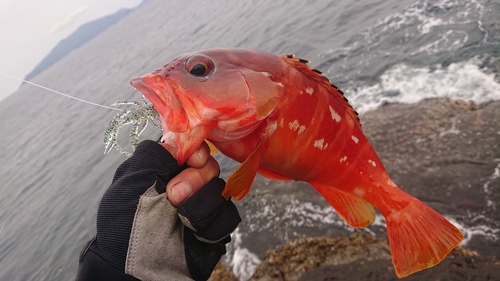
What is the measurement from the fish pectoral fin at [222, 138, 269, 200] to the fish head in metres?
0.16

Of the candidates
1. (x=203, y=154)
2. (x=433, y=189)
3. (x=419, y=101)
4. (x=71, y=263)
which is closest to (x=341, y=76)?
(x=419, y=101)

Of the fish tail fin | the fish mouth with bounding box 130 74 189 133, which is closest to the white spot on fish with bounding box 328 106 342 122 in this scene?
the fish tail fin

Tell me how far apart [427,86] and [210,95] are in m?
6.92

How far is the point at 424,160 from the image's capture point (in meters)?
5.48

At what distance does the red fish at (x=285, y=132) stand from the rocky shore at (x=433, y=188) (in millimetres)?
1548

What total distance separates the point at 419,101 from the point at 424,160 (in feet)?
6.49

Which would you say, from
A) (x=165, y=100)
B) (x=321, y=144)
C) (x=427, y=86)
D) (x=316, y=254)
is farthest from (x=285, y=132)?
(x=427, y=86)

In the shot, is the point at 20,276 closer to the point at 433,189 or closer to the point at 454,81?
the point at 433,189

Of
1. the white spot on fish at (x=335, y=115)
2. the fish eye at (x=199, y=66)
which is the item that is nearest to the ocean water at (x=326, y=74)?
the white spot on fish at (x=335, y=115)

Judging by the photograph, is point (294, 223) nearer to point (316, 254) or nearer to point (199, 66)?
point (316, 254)

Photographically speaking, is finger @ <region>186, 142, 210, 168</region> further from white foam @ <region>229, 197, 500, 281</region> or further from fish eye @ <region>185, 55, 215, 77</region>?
white foam @ <region>229, 197, 500, 281</region>

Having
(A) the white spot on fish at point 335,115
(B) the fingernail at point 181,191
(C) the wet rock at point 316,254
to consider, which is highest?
(B) the fingernail at point 181,191

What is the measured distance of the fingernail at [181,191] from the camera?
188 cm

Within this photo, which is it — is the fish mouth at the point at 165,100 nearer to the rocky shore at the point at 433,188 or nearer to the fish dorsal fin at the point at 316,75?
Result: the fish dorsal fin at the point at 316,75
